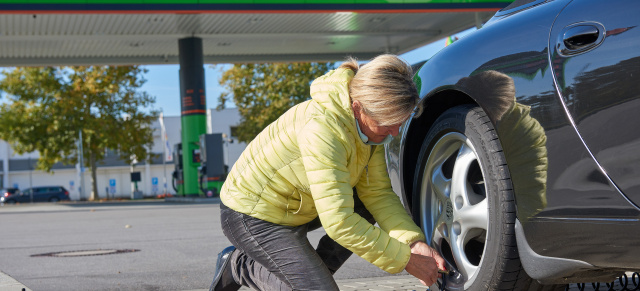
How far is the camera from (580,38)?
2.57 meters

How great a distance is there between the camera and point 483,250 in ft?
10.3

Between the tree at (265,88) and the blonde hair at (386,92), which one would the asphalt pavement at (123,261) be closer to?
the blonde hair at (386,92)

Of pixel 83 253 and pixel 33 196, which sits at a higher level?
pixel 83 253

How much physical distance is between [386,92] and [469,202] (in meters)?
0.71

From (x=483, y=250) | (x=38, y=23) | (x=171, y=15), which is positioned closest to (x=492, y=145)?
(x=483, y=250)

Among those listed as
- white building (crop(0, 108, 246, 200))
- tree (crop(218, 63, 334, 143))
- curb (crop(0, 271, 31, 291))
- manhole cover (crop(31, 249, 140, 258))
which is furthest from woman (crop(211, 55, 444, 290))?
white building (crop(0, 108, 246, 200))

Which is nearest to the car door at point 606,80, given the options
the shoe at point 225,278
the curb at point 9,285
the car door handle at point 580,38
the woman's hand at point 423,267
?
the car door handle at point 580,38

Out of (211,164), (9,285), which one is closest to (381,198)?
(9,285)

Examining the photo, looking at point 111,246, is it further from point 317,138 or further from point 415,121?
point 317,138

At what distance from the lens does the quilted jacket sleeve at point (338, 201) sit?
2.74m

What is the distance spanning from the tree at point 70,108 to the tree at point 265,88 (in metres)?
5.04

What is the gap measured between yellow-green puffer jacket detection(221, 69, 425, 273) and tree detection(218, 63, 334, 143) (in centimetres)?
3491

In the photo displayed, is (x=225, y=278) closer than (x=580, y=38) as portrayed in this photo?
No

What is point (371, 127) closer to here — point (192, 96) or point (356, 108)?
point (356, 108)
